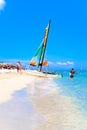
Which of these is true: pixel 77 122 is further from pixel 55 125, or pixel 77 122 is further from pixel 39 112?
pixel 39 112

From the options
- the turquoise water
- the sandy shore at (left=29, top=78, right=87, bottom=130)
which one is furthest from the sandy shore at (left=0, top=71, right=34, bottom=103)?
the turquoise water

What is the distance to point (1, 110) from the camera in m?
12.5

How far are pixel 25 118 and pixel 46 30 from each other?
49.5m

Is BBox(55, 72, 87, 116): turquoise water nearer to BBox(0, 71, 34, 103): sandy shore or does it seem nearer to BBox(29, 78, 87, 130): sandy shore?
BBox(29, 78, 87, 130): sandy shore

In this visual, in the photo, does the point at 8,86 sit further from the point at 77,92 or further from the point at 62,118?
the point at 62,118

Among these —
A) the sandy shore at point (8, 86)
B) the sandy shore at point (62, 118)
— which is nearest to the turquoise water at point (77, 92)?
the sandy shore at point (62, 118)

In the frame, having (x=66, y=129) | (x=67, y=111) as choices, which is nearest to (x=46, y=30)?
(x=67, y=111)

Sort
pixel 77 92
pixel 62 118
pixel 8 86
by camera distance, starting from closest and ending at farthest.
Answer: pixel 62 118
pixel 8 86
pixel 77 92

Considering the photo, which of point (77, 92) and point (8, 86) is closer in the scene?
Result: point (8, 86)

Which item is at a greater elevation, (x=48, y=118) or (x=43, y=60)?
(x=43, y=60)

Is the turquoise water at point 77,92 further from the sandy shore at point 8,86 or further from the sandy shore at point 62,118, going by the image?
the sandy shore at point 8,86

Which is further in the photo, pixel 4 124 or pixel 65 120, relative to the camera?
pixel 65 120

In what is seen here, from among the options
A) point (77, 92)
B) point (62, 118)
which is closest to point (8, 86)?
point (77, 92)

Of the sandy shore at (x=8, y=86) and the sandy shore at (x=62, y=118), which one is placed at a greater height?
the sandy shore at (x=8, y=86)
